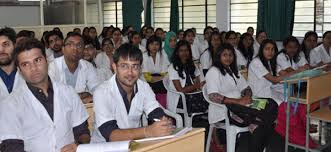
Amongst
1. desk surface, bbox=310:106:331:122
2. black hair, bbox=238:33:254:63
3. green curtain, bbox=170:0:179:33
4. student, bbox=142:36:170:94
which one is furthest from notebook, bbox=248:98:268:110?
green curtain, bbox=170:0:179:33

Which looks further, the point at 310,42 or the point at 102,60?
the point at 310,42

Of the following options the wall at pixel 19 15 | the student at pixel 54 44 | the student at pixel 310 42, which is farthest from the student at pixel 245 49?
the wall at pixel 19 15

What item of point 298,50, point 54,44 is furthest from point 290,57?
point 54,44

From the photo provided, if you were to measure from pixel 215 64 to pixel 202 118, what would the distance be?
67 centimetres

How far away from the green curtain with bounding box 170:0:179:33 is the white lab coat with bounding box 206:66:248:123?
18.8ft

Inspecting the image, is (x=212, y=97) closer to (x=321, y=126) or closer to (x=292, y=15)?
(x=321, y=126)

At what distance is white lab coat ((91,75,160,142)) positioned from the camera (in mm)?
2215

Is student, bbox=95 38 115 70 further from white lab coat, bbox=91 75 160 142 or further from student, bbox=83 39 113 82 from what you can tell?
white lab coat, bbox=91 75 160 142

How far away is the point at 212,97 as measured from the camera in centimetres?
362

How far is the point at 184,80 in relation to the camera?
14.4 ft

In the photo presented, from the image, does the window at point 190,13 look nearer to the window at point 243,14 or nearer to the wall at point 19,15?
the window at point 243,14

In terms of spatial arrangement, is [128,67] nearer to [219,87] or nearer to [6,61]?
[6,61]

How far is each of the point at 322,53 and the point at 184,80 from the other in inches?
100

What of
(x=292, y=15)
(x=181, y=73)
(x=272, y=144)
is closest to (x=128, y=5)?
(x=292, y=15)
